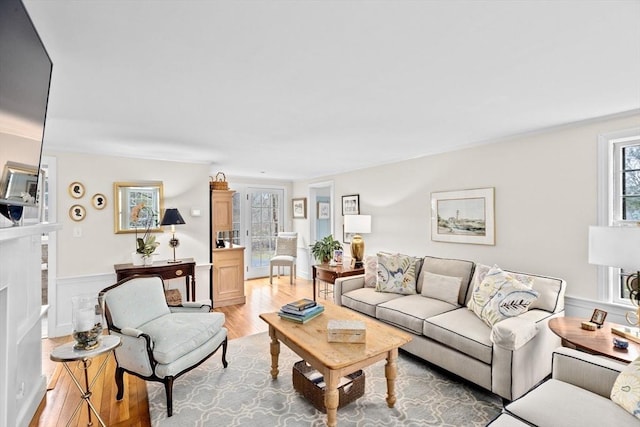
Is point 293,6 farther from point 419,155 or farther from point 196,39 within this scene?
point 419,155

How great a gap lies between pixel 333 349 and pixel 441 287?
5.64ft

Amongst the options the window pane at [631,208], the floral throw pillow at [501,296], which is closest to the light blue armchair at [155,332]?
the floral throw pillow at [501,296]

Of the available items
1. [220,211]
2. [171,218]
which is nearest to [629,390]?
[171,218]

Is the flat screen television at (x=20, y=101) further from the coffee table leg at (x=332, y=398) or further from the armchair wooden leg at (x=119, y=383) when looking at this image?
the coffee table leg at (x=332, y=398)

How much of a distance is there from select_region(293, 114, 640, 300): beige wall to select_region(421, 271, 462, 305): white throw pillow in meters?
0.52

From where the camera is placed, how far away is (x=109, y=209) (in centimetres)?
394

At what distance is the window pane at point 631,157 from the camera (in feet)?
8.34

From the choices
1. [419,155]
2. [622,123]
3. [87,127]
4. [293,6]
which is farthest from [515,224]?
[87,127]

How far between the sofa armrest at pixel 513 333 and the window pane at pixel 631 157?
158 cm

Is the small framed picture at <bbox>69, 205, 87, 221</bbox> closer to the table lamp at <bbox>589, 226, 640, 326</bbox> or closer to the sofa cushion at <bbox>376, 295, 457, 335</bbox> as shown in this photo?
the sofa cushion at <bbox>376, 295, 457, 335</bbox>

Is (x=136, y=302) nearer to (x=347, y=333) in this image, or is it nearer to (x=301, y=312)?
(x=301, y=312)

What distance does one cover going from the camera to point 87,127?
111 inches

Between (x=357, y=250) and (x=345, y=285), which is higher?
(x=357, y=250)

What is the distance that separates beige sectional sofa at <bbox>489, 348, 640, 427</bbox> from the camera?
143cm
